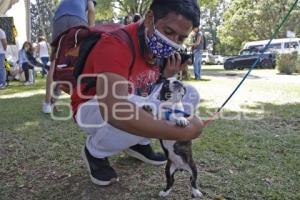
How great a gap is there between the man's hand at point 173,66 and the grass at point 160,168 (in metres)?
0.71

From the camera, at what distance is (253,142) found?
11.6 feet

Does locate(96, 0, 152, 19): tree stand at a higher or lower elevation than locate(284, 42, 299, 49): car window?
higher

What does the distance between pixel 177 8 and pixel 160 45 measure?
0.21m

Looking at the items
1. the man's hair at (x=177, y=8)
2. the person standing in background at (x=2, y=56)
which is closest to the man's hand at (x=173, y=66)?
the man's hair at (x=177, y=8)

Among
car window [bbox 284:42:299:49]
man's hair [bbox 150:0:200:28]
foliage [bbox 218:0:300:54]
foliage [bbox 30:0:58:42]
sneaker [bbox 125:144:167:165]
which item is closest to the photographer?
man's hair [bbox 150:0:200:28]

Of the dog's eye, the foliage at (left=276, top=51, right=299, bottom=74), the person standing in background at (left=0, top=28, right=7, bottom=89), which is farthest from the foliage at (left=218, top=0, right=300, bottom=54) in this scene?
the dog's eye

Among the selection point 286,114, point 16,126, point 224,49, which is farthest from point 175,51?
point 224,49

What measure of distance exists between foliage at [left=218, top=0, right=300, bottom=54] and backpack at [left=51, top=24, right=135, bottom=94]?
34308mm

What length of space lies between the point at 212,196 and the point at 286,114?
2899 millimetres

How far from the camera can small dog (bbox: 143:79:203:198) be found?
198 centimetres

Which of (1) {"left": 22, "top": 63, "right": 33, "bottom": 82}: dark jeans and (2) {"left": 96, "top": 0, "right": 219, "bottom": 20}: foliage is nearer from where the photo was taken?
(1) {"left": 22, "top": 63, "right": 33, "bottom": 82}: dark jeans

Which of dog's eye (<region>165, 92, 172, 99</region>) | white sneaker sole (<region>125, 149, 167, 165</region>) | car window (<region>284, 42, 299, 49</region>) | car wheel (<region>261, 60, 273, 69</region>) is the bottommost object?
white sneaker sole (<region>125, 149, 167, 165</region>)

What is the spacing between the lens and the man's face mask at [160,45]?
6.41 feet

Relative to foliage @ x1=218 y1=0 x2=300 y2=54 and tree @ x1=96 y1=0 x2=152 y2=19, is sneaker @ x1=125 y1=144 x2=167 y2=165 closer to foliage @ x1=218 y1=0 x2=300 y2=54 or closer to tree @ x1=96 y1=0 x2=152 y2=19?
tree @ x1=96 y1=0 x2=152 y2=19
